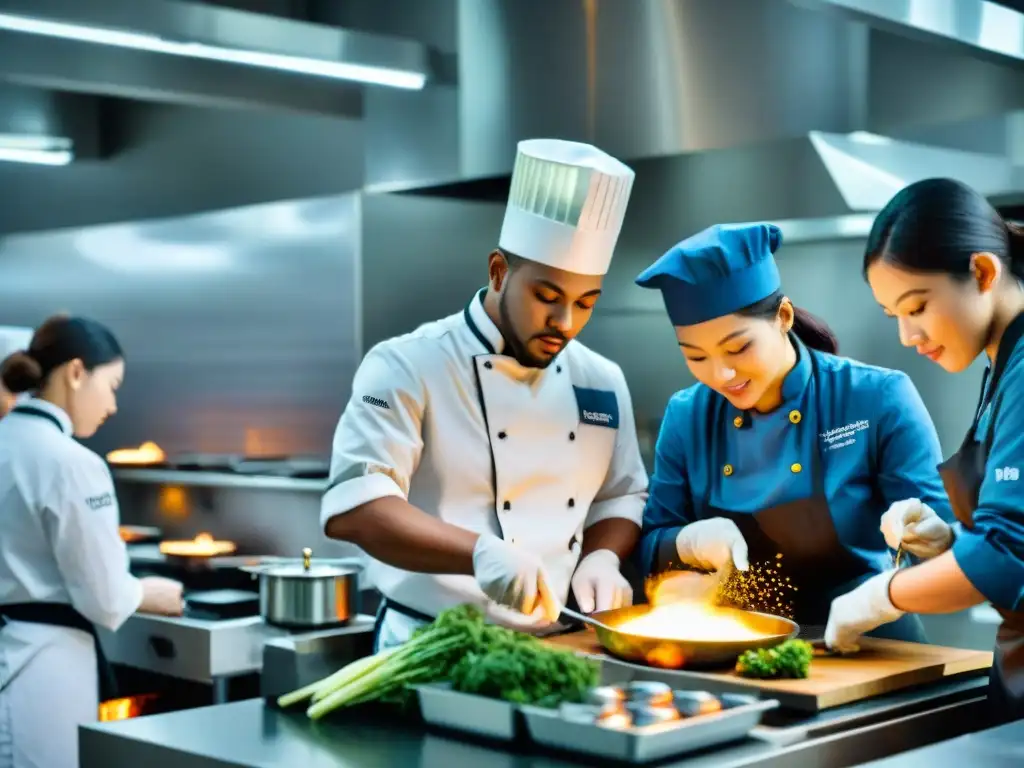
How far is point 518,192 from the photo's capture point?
250 cm

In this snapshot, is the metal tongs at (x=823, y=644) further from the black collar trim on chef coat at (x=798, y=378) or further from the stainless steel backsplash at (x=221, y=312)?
the stainless steel backsplash at (x=221, y=312)

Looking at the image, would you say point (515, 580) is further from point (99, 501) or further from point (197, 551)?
point (197, 551)

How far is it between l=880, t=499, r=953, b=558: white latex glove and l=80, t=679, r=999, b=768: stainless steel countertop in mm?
213

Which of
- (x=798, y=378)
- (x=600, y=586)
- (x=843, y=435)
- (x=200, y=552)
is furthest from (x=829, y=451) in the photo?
(x=200, y=552)

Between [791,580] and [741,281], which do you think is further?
[791,580]

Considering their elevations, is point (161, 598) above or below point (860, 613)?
below

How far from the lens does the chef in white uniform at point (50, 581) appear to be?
3.37m

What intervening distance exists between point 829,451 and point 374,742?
1034 mm

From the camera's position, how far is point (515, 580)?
2.09 m

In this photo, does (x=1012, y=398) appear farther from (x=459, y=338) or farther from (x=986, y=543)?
(x=459, y=338)

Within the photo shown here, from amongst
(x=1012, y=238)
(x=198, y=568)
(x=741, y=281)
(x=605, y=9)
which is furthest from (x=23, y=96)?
(x=1012, y=238)

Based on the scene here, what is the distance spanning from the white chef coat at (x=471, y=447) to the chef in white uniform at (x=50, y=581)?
121 centimetres

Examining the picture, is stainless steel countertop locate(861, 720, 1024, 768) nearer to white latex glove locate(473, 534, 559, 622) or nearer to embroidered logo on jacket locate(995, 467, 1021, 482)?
embroidered logo on jacket locate(995, 467, 1021, 482)

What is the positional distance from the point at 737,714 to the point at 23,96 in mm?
5153
